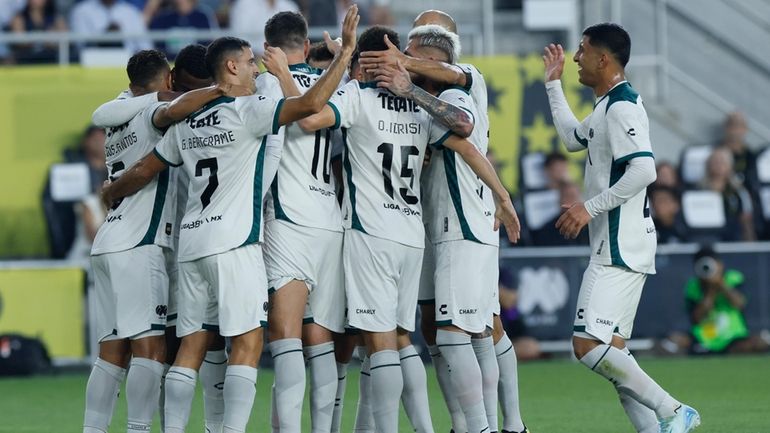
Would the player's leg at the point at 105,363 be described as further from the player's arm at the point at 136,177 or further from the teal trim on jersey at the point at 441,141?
the teal trim on jersey at the point at 441,141

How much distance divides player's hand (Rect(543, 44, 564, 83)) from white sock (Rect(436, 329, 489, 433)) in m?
2.01

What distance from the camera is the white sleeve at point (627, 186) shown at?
8.66 m

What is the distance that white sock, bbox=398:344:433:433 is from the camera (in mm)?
8625

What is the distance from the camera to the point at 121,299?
855 cm

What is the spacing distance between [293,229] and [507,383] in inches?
75.7

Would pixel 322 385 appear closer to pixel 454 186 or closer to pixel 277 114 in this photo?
pixel 454 186

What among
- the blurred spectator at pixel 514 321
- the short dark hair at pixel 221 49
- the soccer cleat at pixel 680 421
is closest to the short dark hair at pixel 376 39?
the short dark hair at pixel 221 49

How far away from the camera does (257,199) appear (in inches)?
323

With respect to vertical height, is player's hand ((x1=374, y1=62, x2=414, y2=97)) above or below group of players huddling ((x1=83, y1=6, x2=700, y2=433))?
above

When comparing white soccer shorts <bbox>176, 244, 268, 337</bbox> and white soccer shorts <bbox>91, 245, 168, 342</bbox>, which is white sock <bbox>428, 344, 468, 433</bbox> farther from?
white soccer shorts <bbox>91, 245, 168, 342</bbox>

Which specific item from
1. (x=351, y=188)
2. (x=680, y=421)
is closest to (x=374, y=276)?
(x=351, y=188)

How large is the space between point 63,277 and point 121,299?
23.7ft

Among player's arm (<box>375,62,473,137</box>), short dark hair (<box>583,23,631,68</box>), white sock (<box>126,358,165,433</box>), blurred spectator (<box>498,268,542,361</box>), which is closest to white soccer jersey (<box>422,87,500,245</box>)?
player's arm (<box>375,62,473,137</box>)

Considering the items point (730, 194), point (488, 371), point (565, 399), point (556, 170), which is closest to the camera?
point (488, 371)
